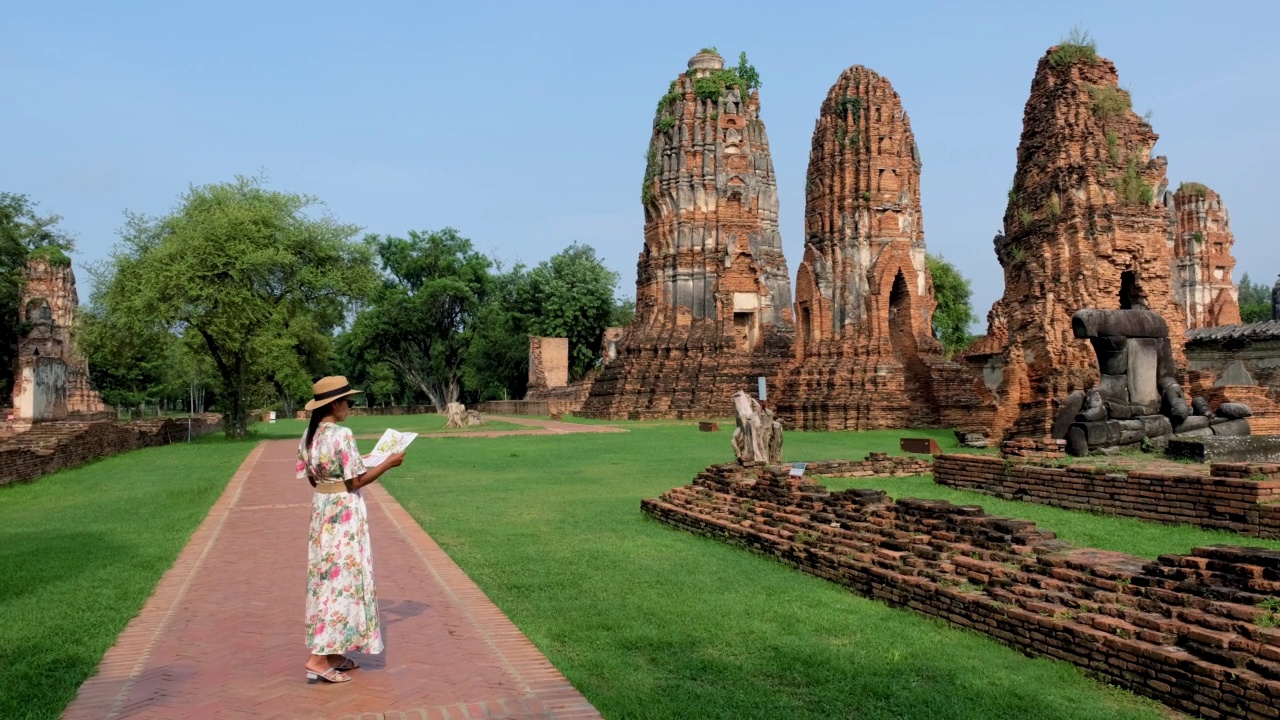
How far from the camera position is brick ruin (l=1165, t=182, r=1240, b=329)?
3919 centimetres

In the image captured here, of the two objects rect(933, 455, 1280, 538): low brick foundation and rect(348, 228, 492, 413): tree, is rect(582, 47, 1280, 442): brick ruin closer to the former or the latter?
A: rect(933, 455, 1280, 538): low brick foundation

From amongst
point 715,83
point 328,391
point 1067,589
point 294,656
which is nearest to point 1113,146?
point 1067,589

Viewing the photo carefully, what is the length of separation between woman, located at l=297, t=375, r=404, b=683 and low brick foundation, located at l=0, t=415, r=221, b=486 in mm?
12299

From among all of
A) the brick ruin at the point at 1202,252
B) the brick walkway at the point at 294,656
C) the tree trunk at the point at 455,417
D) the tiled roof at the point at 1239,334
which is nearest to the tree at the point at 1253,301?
the brick ruin at the point at 1202,252

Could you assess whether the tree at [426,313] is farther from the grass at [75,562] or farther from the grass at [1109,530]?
the grass at [1109,530]

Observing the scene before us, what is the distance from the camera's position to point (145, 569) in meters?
7.58

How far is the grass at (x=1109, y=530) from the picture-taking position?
7.72m

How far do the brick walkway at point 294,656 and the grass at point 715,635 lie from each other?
254mm

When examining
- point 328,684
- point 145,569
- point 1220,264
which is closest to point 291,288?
point 145,569

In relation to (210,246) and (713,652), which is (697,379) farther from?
(713,652)

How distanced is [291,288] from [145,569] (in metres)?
21.3

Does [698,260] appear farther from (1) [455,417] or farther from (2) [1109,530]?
(2) [1109,530]

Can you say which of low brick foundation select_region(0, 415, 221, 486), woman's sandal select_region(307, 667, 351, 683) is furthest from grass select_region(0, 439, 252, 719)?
woman's sandal select_region(307, 667, 351, 683)

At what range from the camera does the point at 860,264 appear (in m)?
28.6
